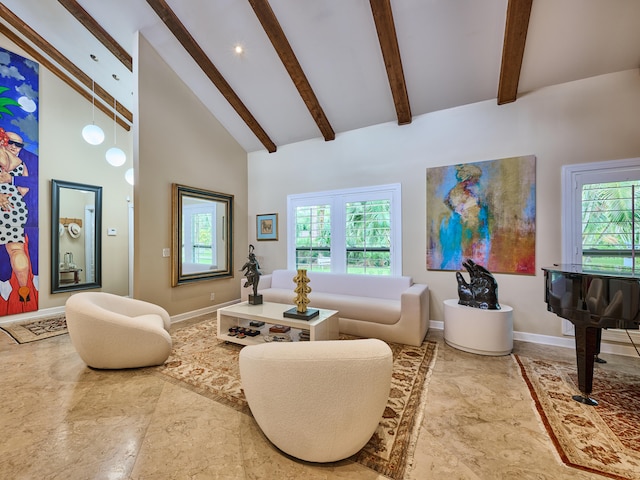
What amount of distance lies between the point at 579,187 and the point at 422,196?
5.87 feet

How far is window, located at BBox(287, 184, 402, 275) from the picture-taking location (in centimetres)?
438

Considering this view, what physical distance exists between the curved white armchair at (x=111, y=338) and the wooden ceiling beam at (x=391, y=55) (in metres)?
3.99

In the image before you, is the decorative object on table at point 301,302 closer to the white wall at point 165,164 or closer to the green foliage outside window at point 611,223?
the white wall at point 165,164

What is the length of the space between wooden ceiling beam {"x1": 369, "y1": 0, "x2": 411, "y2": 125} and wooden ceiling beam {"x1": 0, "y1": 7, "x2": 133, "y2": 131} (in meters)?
5.09

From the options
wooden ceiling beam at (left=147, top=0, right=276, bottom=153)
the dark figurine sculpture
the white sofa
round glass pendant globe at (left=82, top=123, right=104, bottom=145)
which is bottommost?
the white sofa

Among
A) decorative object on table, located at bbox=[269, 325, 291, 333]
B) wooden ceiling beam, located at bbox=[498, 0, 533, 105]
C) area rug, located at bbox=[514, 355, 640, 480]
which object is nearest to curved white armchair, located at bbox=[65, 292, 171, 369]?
decorative object on table, located at bbox=[269, 325, 291, 333]

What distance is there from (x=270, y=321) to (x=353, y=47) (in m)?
3.48

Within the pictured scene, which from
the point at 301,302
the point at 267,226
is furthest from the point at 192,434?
the point at 267,226

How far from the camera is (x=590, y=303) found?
211 cm

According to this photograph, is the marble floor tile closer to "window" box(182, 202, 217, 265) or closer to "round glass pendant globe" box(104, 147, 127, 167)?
"window" box(182, 202, 217, 265)

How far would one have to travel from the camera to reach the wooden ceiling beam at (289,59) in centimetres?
313

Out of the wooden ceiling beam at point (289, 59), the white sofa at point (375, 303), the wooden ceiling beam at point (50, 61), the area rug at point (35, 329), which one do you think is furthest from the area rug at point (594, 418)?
the wooden ceiling beam at point (50, 61)

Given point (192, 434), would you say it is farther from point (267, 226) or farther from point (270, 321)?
point (267, 226)

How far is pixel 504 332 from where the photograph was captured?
10.0ft
